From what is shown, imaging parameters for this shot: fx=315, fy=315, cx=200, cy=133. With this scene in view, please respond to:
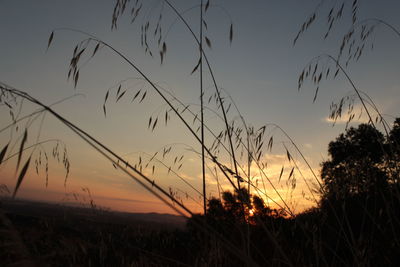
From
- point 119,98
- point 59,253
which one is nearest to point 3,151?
point 119,98

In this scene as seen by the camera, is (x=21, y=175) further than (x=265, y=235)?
No

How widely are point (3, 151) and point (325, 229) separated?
12.6ft

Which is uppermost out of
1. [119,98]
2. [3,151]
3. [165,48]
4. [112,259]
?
[165,48]

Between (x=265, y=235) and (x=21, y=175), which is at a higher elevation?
(x=21, y=175)

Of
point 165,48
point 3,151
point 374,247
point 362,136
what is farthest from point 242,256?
point 362,136

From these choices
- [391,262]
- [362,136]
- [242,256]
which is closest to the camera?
[242,256]

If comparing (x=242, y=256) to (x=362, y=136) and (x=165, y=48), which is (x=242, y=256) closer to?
(x=165, y=48)

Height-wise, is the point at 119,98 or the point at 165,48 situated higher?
the point at 165,48

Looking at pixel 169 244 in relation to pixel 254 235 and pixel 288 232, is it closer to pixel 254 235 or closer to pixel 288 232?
pixel 254 235

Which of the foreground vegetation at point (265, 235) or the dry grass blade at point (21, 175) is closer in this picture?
the dry grass blade at point (21, 175)

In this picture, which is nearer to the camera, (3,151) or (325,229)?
(3,151)

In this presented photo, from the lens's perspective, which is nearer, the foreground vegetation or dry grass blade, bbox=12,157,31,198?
dry grass blade, bbox=12,157,31,198

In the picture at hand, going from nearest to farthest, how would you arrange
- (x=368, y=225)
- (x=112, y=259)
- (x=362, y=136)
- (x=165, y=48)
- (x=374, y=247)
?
1. (x=165, y=48)
2. (x=374, y=247)
3. (x=112, y=259)
4. (x=368, y=225)
5. (x=362, y=136)

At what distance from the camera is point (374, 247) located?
265 cm
